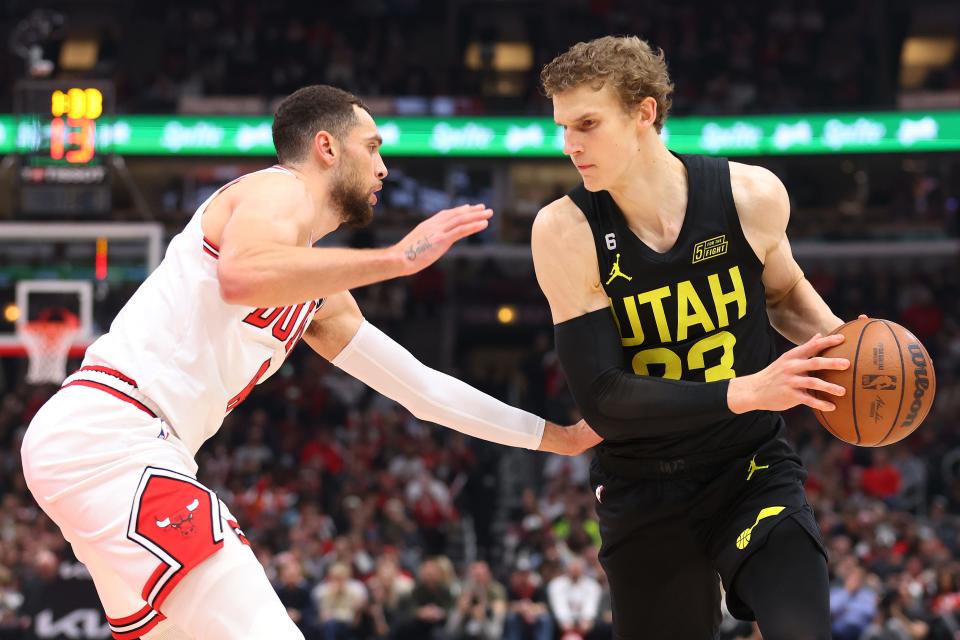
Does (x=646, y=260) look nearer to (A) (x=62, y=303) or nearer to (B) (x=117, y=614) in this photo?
(B) (x=117, y=614)

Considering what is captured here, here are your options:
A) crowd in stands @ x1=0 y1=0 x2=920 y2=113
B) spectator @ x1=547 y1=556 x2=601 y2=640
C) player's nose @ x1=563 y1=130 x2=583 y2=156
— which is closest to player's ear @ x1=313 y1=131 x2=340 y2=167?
player's nose @ x1=563 y1=130 x2=583 y2=156

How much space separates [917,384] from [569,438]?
145cm

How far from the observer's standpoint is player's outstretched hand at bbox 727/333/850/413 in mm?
3938

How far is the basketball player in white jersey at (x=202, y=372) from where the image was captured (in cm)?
382

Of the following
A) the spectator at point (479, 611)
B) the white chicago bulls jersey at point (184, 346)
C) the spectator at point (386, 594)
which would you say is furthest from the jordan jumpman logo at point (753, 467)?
the spectator at point (386, 594)

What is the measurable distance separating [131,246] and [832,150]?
10.4 m

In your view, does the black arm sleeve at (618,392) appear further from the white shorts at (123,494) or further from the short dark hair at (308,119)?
the white shorts at (123,494)

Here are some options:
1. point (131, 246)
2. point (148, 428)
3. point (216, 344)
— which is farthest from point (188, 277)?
point (131, 246)

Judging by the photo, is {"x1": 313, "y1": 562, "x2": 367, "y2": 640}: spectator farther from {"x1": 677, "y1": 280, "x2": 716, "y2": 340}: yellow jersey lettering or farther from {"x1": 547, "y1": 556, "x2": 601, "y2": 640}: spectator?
{"x1": 677, "y1": 280, "x2": 716, "y2": 340}: yellow jersey lettering

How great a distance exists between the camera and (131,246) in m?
14.2

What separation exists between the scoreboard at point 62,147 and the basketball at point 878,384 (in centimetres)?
1087

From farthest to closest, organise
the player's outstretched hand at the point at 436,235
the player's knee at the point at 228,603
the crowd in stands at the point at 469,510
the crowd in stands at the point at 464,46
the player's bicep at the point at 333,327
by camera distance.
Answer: the crowd in stands at the point at 464,46 → the crowd in stands at the point at 469,510 → the player's bicep at the point at 333,327 → the player's outstretched hand at the point at 436,235 → the player's knee at the point at 228,603

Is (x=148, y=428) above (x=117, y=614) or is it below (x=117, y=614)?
above

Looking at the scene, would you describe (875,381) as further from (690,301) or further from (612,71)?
(612,71)
